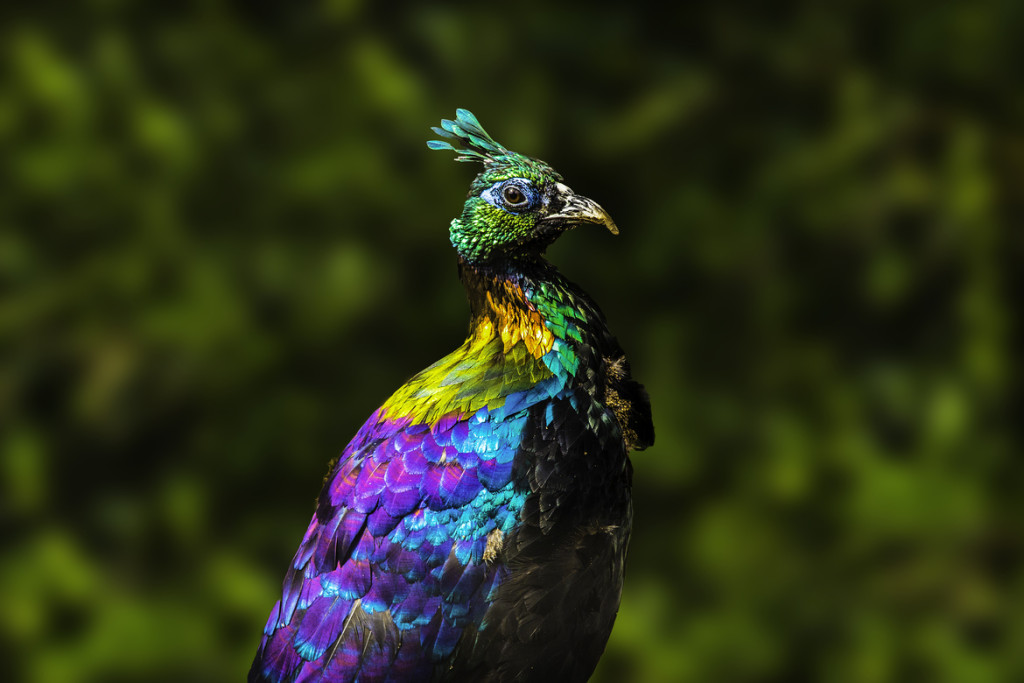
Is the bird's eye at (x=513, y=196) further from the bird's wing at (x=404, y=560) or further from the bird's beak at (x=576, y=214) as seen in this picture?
the bird's wing at (x=404, y=560)

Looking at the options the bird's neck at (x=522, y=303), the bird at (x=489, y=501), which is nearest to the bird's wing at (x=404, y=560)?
the bird at (x=489, y=501)

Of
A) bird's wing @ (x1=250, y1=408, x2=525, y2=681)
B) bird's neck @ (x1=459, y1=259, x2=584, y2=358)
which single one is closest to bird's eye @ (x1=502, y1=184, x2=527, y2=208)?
bird's neck @ (x1=459, y1=259, x2=584, y2=358)

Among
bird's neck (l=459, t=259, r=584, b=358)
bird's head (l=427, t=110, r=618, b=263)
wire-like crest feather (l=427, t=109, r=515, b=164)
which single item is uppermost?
wire-like crest feather (l=427, t=109, r=515, b=164)

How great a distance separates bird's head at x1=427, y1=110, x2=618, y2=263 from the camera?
182cm

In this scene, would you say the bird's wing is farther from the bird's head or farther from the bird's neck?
the bird's head

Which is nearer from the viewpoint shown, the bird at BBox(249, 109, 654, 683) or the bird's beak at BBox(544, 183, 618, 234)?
the bird at BBox(249, 109, 654, 683)

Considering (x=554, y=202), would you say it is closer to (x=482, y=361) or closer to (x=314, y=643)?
(x=482, y=361)

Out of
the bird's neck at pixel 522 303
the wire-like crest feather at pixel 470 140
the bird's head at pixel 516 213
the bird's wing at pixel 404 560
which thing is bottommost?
the bird's wing at pixel 404 560

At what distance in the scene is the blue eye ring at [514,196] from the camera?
182 cm

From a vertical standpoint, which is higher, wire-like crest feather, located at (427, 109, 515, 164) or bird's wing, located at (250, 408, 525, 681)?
wire-like crest feather, located at (427, 109, 515, 164)

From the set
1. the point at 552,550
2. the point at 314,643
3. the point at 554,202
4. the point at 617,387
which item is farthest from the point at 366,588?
the point at 554,202

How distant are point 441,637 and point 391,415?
0.41m

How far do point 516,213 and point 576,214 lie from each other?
105 mm

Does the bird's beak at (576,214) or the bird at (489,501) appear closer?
the bird at (489,501)
